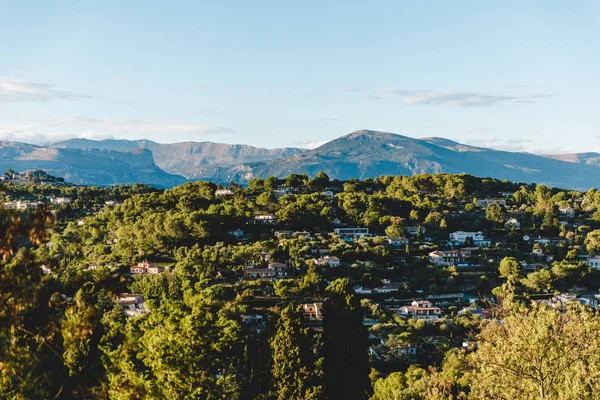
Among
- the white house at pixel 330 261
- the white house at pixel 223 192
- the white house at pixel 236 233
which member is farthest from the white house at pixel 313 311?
the white house at pixel 223 192

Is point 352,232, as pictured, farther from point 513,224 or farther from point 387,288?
point 513,224

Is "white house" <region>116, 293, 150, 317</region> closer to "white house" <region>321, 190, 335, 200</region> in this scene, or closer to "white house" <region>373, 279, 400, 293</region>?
"white house" <region>373, 279, 400, 293</region>

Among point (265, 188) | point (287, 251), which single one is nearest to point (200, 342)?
point (287, 251)

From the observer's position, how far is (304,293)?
41.7 meters

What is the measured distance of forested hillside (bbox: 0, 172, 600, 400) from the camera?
1165 cm

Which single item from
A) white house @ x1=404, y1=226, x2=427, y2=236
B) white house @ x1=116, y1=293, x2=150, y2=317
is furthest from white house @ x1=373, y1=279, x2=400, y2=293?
white house @ x1=116, y1=293, x2=150, y2=317

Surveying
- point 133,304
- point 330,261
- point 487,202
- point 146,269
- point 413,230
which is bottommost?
point 133,304

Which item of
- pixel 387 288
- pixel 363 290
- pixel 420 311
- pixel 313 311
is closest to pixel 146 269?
pixel 313 311

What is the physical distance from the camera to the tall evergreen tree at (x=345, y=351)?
79.5 ft

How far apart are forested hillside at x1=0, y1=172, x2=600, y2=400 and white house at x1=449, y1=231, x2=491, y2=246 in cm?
20

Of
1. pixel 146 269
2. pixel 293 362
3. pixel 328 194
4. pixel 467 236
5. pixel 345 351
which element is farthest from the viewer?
pixel 328 194

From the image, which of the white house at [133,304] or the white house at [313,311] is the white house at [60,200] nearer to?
the white house at [133,304]

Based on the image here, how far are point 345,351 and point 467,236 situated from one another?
39.4 metres

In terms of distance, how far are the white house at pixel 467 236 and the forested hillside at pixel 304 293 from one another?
7.9 inches
